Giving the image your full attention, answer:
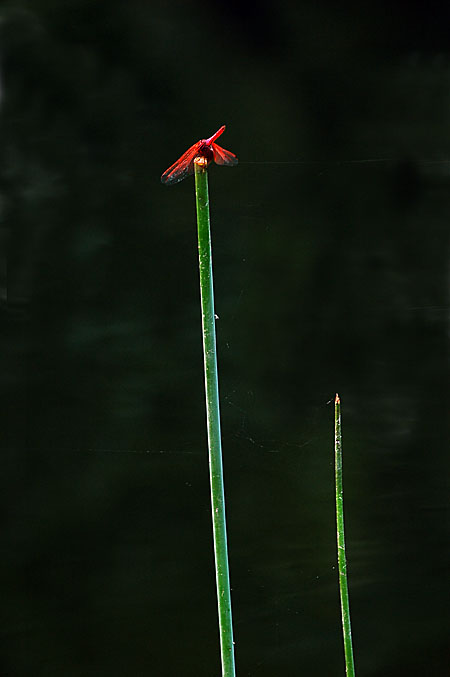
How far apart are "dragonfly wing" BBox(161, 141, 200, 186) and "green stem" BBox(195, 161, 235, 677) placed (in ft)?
0.05

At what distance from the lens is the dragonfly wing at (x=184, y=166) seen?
207 millimetres

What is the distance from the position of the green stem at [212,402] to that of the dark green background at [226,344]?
642 millimetres

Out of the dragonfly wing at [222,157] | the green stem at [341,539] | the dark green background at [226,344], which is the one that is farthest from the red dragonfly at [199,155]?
the dark green background at [226,344]

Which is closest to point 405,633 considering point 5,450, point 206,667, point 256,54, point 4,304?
point 206,667

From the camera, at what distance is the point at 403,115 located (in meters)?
0.90

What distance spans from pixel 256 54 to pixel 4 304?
0.46m

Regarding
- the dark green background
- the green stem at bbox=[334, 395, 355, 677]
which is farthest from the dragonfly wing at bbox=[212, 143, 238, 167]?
the dark green background

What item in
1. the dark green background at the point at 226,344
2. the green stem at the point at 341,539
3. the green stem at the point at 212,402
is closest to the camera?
the green stem at the point at 212,402

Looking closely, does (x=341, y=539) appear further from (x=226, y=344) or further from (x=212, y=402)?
(x=226, y=344)

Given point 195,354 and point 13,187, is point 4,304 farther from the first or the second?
point 195,354

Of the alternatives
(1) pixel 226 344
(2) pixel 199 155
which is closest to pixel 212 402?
(2) pixel 199 155

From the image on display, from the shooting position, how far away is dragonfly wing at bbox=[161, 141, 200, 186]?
207 millimetres

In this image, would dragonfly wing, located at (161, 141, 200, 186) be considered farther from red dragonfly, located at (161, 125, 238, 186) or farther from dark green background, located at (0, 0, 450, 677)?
dark green background, located at (0, 0, 450, 677)

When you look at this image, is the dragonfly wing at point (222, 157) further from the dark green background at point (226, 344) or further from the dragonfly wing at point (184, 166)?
the dark green background at point (226, 344)
